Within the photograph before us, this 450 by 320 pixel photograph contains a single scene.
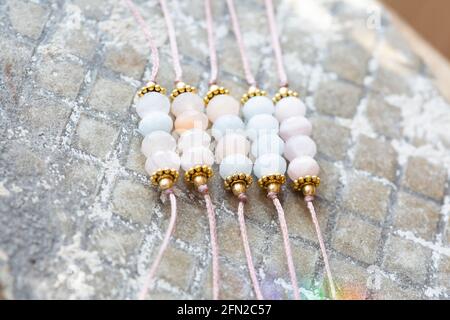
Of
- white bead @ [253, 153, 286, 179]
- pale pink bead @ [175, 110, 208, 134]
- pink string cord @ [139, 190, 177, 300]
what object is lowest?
pink string cord @ [139, 190, 177, 300]

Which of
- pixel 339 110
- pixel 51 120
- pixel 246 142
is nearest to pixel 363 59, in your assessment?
pixel 339 110

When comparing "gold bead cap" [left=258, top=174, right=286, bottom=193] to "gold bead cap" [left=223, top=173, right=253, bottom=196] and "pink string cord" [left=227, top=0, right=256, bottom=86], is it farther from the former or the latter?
"pink string cord" [left=227, top=0, right=256, bottom=86]

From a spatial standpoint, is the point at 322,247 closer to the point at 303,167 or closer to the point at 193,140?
the point at 303,167

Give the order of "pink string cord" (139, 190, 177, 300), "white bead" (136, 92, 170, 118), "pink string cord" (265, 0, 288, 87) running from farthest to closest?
1. "pink string cord" (265, 0, 288, 87)
2. "white bead" (136, 92, 170, 118)
3. "pink string cord" (139, 190, 177, 300)

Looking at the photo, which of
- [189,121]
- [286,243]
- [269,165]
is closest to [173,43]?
[189,121]

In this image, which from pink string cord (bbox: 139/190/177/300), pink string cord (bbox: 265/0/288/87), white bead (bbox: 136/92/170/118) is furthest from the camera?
pink string cord (bbox: 265/0/288/87)

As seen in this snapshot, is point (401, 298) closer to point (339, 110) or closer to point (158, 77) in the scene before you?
point (339, 110)

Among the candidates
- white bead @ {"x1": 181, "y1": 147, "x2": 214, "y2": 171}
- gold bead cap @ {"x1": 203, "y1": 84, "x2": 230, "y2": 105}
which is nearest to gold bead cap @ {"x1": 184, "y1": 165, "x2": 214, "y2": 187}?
white bead @ {"x1": 181, "y1": 147, "x2": 214, "y2": 171}
